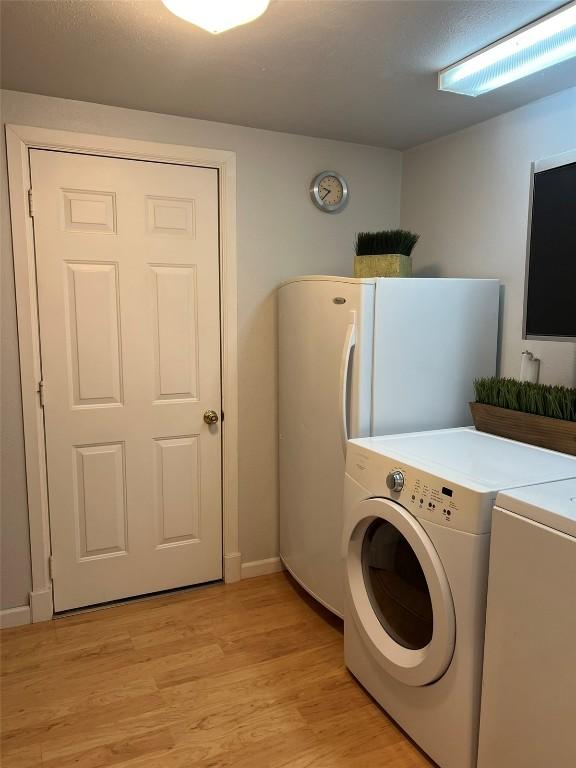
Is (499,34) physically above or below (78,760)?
above

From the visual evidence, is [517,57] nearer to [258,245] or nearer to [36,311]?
[258,245]

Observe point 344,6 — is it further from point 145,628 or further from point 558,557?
point 145,628

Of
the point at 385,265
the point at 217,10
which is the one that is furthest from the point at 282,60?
the point at 385,265

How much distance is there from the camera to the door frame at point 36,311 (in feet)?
7.65

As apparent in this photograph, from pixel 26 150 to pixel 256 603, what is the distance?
91.3 inches

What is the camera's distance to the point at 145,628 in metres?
2.54

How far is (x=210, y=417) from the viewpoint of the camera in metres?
2.80

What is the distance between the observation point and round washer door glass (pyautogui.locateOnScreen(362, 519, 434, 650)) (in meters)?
1.80

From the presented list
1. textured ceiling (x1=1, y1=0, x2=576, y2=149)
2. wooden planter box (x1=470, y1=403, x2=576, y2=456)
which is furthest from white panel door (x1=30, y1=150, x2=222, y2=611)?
wooden planter box (x1=470, y1=403, x2=576, y2=456)

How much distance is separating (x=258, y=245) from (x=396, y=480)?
1531 mm

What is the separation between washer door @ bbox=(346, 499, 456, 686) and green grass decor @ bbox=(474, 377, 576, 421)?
0.68 m

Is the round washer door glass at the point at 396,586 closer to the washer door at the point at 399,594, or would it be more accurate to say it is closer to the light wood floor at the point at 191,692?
the washer door at the point at 399,594

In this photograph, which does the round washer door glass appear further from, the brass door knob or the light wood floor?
the brass door knob

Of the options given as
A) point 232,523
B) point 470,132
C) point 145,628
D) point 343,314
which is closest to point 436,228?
point 470,132
